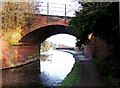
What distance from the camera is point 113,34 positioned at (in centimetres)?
1298

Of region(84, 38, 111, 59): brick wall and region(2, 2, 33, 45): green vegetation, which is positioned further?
region(2, 2, 33, 45): green vegetation

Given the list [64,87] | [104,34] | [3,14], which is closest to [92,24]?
[104,34]

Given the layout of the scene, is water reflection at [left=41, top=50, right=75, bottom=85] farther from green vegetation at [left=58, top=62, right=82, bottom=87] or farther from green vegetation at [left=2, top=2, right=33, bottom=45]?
green vegetation at [left=2, top=2, right=33, bottom=45]

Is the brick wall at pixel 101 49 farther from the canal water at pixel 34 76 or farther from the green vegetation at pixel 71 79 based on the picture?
the green vegetation at pixel 71 79

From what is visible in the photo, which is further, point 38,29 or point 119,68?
point 38,29

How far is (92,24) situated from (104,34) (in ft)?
5.38

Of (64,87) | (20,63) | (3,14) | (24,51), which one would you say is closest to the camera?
(64,87)

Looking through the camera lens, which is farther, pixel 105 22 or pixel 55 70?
pixel 55 70

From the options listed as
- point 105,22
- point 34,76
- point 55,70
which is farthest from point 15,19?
point 105,22

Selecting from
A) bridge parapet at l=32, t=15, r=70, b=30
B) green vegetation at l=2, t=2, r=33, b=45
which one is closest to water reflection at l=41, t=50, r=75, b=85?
green vegetation at l=2, t=2, r=33, b=45

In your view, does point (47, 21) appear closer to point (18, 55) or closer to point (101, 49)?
point (18, 55)

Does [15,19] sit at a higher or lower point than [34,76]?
higher

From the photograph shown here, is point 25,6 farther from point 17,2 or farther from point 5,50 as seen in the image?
point 5,50

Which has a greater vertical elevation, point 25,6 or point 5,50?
point 25,6
